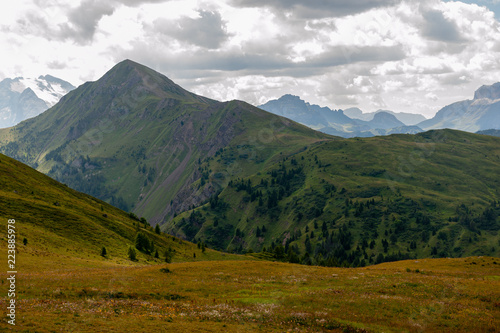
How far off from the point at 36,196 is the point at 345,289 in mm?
93215

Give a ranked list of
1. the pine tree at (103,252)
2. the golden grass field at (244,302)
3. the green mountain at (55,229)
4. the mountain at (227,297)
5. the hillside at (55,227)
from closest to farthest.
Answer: the golden grass field at (244,302), the mountain at (227,297), the green mountain at (55,229), the hillside at (55,227), the pine tree at (103,252)

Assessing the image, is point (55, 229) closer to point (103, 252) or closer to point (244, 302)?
point (103, 252)

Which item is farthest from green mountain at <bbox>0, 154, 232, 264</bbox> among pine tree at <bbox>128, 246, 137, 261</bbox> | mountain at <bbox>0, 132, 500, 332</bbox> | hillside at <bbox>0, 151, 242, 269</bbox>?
pine tree at <bbox>128, 246, 137, 261</bbox>

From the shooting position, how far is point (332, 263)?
14638 centimetres

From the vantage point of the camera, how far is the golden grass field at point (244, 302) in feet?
95.9

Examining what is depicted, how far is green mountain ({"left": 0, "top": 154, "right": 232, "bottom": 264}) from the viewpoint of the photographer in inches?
2523

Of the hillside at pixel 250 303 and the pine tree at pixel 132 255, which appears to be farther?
the pine tree at pixel 132 255

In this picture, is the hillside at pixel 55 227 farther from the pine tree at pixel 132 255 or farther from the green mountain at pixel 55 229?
the pine tree at pixel 132 255

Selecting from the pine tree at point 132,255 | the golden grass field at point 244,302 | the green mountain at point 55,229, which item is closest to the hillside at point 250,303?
the golden grass field at point 244,302

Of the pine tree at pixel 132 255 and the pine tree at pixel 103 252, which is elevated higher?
the pine tree at pixel 103 252

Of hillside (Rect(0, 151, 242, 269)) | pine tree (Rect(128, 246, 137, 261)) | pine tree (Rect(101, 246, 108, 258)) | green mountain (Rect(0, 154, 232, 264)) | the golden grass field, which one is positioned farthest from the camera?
pine tree (Rect(128, 246, 137, 261))

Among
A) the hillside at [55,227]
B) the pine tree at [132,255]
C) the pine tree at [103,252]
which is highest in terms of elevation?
the hillside at [55,227]

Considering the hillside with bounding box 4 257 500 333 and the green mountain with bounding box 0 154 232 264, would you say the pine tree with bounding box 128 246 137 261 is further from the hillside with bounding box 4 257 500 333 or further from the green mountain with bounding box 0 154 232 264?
the hillside with bounding box 4 257 500 333

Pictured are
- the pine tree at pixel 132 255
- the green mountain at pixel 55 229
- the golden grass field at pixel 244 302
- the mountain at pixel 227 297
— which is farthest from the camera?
the pine tree at pixel 132 255
